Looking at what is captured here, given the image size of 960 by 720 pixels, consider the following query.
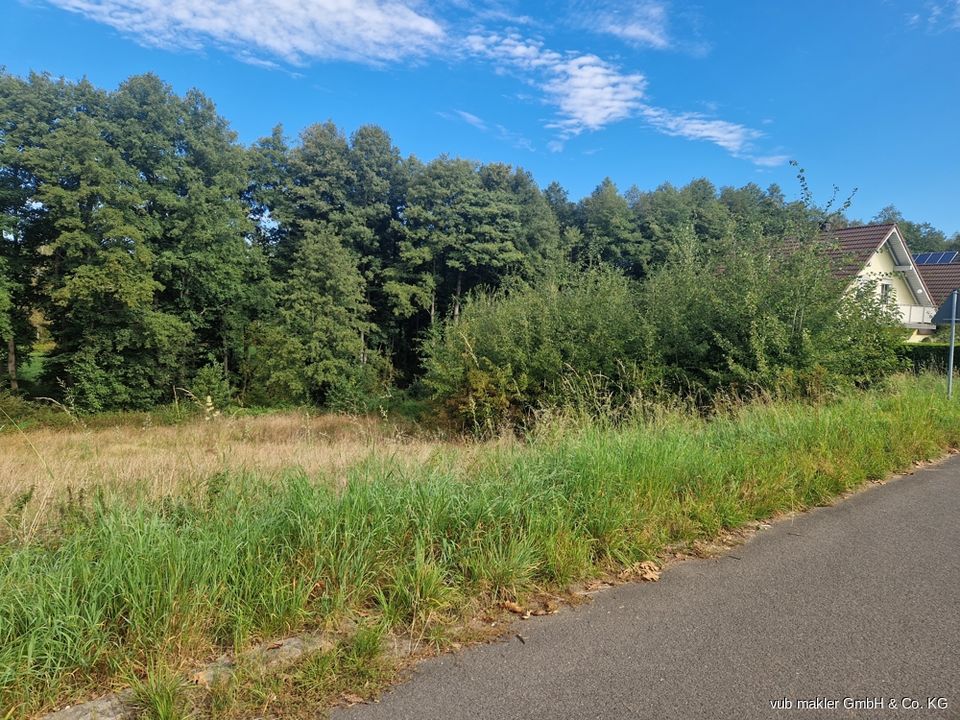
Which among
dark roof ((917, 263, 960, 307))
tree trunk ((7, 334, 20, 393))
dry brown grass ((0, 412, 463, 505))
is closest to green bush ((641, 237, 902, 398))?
dry brown grass ((0, 412, 463, 505))

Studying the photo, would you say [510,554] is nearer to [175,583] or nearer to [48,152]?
[175,583]

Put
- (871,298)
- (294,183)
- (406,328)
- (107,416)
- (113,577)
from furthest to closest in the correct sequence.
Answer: (406,328), (294,183), (107,416), (871,298), (113,577)

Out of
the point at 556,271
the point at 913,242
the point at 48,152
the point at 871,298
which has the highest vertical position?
the point at 913,242

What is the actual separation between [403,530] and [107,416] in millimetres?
28982

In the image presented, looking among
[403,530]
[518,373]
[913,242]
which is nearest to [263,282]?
[518,373]

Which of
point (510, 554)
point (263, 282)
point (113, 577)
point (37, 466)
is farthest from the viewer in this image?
point (263, 282)

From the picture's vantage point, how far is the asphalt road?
7.94 ft

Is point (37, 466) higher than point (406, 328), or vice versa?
point (406, 328)

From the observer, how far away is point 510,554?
342 cm

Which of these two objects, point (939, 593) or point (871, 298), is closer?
point (939, 593)

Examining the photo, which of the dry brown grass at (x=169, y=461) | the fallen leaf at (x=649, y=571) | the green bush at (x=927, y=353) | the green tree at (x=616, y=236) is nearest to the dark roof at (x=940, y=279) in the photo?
the green bush at (x=927, y=353)

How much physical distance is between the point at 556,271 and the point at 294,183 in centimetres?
2566

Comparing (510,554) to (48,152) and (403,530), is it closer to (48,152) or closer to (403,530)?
(403,530)

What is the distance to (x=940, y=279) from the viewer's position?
33406 mm
